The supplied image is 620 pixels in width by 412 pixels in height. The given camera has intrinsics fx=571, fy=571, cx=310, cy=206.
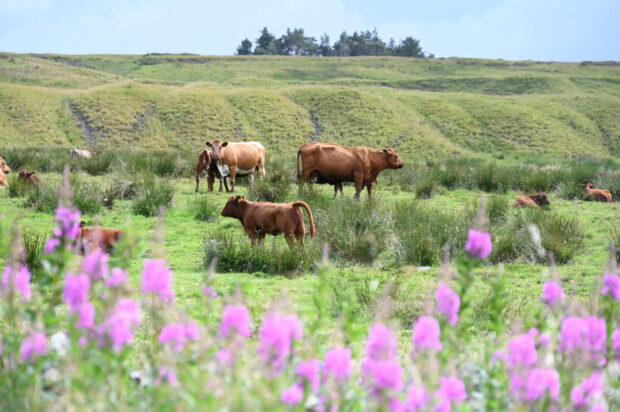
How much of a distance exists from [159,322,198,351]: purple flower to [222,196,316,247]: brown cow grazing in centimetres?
571

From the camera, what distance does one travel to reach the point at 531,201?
41.7ft

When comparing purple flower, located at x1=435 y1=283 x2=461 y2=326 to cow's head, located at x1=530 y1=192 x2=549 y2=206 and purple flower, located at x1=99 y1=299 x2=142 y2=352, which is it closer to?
purple flower, located at x1=99 y1=299 x2=142 y2=352

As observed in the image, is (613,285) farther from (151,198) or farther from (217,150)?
(217,150)

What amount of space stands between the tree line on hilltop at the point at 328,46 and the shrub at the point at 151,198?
118765 millimetres

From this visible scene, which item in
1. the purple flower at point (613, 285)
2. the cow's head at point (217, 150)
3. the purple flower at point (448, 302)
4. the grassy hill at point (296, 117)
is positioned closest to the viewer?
the purple flower at point (448, 302)

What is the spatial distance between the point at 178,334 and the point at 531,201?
1202cm

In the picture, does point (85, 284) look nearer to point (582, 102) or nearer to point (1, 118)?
point (1, 118)

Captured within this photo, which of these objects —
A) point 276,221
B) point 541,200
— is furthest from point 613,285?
point 541,200

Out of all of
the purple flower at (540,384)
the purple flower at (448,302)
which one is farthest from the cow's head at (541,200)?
the purple flower at (540,384)

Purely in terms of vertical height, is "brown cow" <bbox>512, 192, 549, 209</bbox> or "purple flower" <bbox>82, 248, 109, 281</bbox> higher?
"purple flower" <bbox>82, 248, 109, 281</bbox>

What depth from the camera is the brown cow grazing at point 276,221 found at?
26.5 feet

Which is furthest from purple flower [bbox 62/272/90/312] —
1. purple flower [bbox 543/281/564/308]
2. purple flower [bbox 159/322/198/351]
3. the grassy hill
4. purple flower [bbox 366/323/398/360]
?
the grassy hill

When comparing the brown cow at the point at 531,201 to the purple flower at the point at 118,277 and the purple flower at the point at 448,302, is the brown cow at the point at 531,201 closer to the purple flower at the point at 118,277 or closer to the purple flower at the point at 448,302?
the purple flower at the point at 448,302

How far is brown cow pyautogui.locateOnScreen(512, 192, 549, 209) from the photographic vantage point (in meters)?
12.5
